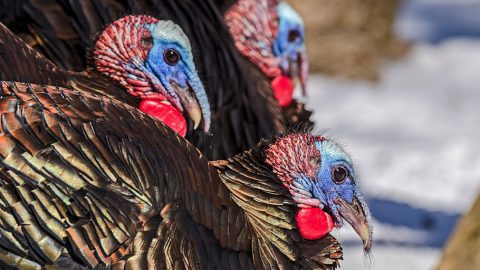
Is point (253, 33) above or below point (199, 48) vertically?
above

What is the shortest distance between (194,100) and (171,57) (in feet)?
0.50

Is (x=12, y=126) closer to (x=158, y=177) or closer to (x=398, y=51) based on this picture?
(x=158, y=177)

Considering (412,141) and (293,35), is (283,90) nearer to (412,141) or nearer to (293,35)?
(293,35)

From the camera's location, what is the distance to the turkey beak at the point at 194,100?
12.0ft

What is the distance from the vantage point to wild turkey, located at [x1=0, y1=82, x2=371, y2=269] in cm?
275

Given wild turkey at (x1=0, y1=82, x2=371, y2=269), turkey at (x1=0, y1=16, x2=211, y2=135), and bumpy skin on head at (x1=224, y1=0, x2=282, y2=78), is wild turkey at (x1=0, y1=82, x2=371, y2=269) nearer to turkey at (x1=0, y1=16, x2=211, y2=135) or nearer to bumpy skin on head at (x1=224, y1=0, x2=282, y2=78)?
turkey at (x1=0, y1=16, x2=211, y2=135)

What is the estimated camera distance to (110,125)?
9.70 feet

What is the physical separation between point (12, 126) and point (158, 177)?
0.38 m

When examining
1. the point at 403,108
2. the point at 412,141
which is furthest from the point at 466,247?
the point at 403,108

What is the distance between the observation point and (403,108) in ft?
27.8

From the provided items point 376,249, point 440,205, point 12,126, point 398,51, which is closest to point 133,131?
point 12,126

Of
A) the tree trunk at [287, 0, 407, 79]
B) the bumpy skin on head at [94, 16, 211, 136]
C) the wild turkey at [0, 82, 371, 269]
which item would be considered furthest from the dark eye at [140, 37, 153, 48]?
the tree trunk at [287, 0, 407, 79]

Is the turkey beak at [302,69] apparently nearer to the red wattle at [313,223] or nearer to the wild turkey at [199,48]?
the wild turkey at [199,48]

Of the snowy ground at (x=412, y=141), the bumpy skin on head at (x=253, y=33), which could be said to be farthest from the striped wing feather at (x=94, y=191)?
the snowy ground at (x=412, y=141)
